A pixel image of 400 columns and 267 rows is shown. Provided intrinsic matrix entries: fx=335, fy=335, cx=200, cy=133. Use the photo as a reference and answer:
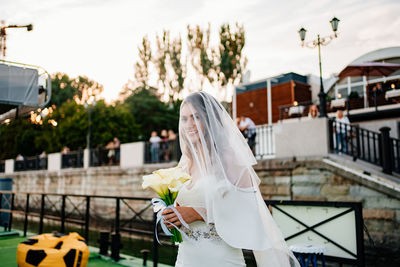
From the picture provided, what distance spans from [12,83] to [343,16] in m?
12.2

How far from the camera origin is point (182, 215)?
2059 mm

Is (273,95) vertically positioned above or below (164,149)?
above

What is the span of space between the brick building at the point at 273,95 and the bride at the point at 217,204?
19.0 metres

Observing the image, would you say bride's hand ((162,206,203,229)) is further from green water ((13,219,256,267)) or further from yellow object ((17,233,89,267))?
green water ((13,219,256,267))

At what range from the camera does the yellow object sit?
15.3 feet

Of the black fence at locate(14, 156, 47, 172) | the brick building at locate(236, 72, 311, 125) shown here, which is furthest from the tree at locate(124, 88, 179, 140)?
the brick building at locate(236, 72, 311, 125)

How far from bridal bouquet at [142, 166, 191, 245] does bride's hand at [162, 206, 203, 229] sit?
0.09 feet

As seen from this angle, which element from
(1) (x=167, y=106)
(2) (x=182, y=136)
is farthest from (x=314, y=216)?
(1) (x=167, y=106)

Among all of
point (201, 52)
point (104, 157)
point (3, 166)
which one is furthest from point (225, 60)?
point (3, 166)

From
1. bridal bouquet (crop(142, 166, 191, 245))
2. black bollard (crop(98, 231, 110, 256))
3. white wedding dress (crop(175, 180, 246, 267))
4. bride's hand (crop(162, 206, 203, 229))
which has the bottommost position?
black bollard (crop(98, 231, 110, 256))

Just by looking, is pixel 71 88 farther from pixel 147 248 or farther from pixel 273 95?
pixel 147 248

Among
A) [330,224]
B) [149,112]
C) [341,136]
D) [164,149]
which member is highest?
[149,112]

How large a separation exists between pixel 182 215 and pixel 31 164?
88.5 feet

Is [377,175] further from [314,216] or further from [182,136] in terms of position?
[182,136]
